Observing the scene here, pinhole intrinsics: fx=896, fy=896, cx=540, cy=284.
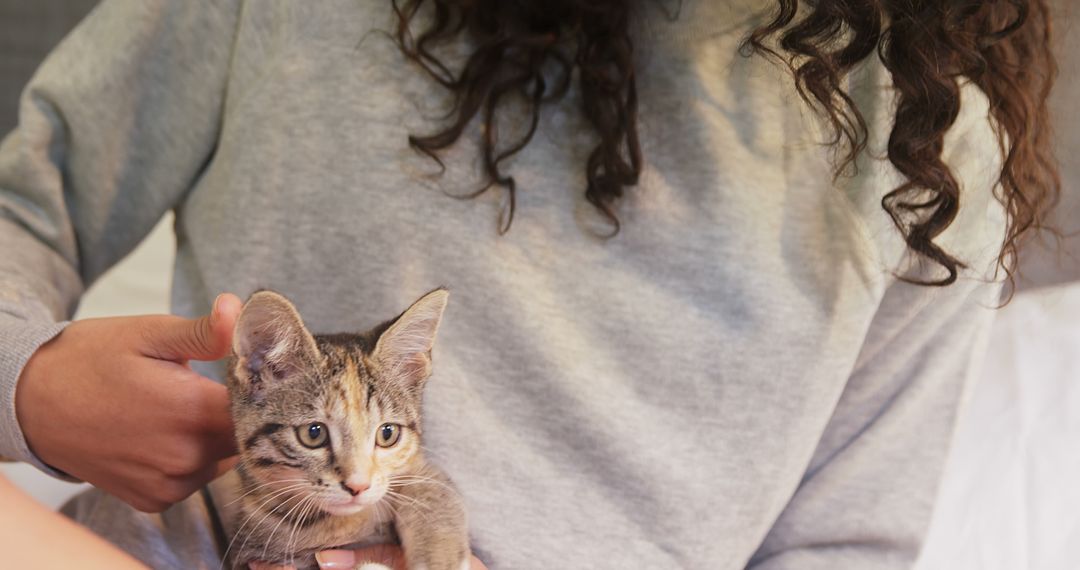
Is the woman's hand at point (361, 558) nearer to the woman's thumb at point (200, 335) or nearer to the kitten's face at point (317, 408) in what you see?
the kitten's face at point (317, 408)

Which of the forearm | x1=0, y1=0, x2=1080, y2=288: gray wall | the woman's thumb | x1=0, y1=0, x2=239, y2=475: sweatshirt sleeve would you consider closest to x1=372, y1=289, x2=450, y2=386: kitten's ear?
the woman's thumb

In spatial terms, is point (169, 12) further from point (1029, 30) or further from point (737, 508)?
point (1029, 30)

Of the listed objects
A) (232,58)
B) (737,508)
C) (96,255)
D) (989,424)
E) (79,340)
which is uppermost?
(232,58)

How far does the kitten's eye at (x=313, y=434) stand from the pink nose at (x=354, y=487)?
1.5 inches

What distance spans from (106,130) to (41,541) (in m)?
0.48

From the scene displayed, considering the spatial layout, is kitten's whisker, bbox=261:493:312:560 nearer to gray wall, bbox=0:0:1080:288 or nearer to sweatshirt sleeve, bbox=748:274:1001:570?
sweatshirt sleeve, bbox=748:274:1001:570

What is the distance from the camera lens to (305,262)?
36.5 inches

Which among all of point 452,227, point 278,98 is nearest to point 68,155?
point 278,98

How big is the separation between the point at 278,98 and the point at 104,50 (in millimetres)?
189

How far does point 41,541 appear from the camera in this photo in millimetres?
617

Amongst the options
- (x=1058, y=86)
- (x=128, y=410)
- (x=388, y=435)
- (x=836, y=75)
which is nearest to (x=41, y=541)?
(x=128, y=410)

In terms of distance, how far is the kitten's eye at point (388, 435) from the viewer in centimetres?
69

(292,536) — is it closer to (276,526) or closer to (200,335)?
(276,526)

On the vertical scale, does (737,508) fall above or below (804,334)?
below
